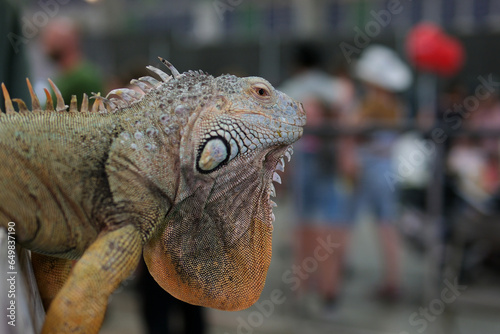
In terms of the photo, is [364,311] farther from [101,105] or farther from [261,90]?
[101,105]

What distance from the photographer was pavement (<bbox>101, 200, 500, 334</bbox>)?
17.7 feet

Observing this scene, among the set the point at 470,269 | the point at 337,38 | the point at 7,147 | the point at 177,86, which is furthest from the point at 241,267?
the point at 337,38

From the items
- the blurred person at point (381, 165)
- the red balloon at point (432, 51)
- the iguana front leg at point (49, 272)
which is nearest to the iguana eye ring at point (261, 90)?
the iguana front leg at point (49, 272)

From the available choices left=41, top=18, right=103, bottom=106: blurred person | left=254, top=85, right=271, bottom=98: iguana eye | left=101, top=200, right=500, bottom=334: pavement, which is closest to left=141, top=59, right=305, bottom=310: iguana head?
left=254, top=85, right=271, bottom=98: iguana eye

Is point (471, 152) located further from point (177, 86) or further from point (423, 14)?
point (423, 14)

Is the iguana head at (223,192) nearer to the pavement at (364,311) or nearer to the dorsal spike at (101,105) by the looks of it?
the dorsal spike at (101,105)

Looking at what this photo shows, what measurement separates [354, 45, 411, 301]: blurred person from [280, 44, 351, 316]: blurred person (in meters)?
0.24

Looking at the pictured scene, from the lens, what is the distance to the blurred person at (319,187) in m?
5.62

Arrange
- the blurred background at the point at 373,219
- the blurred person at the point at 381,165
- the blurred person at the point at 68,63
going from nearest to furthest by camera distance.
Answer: the blurred person at the point at 68,63, the blurred background at the point at 373,219, the blurred person at the point at 381,165

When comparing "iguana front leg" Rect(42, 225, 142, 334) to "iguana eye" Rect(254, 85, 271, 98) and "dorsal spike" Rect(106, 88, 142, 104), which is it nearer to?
"dorsal spike" Rect(106, 88, 142, 104)

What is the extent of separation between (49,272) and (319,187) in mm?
4296

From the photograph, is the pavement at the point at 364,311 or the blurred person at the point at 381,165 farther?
the blurred person at the point at 381,165

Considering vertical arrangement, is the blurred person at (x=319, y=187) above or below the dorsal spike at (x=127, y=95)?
below

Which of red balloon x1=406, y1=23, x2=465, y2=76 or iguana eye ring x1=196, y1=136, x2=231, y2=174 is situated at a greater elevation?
iguana eye ring x1=196, y1=136, x2=231, y2=174
